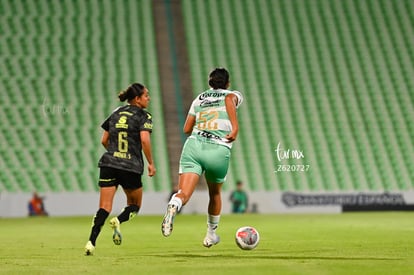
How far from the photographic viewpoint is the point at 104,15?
30906 millimetres

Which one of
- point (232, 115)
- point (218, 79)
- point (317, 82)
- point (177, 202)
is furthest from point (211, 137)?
point (317, 82)

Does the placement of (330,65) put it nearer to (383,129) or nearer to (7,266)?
(383,129)

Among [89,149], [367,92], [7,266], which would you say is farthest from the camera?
[367,92]

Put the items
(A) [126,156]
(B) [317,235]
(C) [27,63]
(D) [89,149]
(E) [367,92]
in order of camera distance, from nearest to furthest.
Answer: (A) [126,156], (B) [317,235], (D) [89,149], (C) [27,63], (E) [367,92]

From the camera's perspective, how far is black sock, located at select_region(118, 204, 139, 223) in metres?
9.90

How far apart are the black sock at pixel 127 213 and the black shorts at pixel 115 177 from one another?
0.30 m

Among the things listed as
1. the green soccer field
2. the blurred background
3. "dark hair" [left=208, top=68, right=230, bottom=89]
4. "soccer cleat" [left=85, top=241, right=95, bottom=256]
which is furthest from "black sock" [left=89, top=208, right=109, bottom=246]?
the blurred background

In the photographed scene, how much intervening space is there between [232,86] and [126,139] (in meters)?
19.5

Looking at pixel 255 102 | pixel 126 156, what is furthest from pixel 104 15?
pixel 126 156

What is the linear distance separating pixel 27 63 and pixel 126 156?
63.0ft

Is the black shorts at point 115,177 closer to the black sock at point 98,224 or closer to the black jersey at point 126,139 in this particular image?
the black jersey at point 126,139

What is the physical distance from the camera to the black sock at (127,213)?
32.5ft

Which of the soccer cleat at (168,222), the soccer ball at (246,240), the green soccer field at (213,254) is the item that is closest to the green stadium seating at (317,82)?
the green soccer field at (213,254)

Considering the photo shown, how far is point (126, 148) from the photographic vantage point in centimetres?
977
